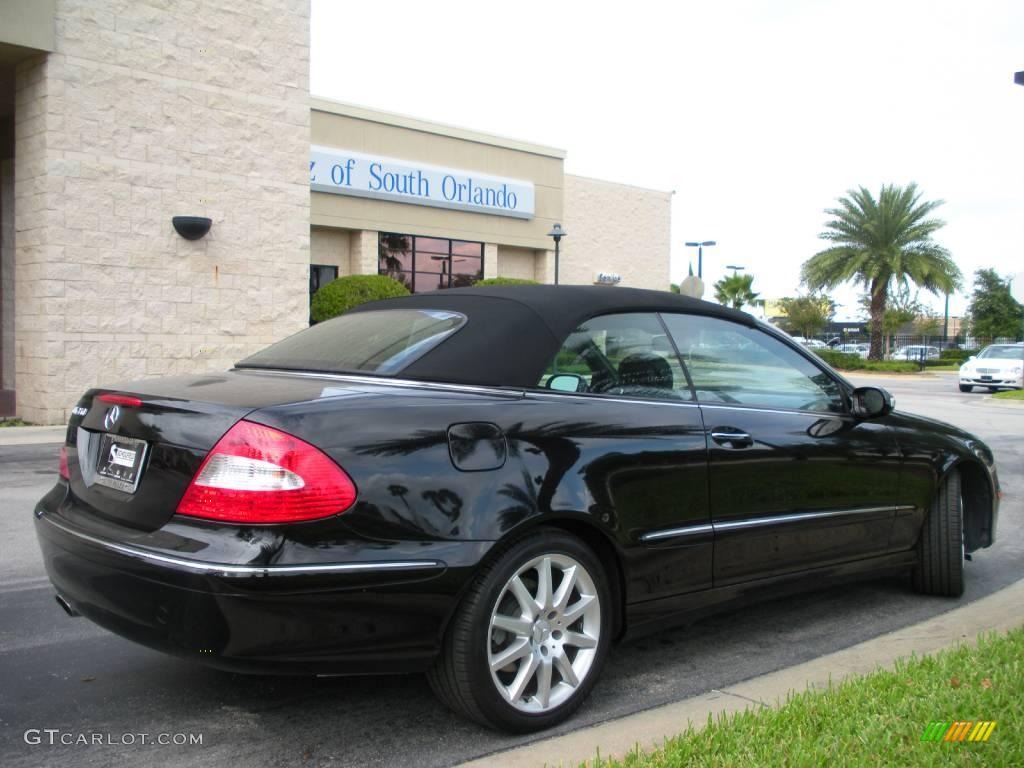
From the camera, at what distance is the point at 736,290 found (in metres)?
63.3

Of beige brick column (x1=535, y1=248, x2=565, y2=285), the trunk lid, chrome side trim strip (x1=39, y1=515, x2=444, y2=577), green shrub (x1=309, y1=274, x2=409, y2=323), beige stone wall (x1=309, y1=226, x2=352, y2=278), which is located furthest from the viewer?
beige brick column (x1=535, y1=248, x2=565, y2=285)

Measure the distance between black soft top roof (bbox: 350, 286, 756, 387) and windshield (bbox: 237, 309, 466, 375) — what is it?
0.07 meters

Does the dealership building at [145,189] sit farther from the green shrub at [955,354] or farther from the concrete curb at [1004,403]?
the green shrub at [955,354]

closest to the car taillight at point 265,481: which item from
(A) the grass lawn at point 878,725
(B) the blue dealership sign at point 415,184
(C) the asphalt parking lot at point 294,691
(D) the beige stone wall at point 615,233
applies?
(C) the asphalt parking lot at point 294,691

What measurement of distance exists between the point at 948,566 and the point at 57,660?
13.9ft

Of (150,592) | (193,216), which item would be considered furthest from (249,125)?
(150,592)

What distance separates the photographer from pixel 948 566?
502 cm

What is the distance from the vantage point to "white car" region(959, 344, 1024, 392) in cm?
2811

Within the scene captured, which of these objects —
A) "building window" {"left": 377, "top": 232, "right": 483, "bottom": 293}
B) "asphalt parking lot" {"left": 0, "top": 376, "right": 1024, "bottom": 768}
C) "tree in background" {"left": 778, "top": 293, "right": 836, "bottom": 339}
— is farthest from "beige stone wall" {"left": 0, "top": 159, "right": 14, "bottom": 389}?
"tree in background" {"left": 778, "top": 293, "right": 836, "bottom": 339}

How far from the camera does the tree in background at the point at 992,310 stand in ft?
191

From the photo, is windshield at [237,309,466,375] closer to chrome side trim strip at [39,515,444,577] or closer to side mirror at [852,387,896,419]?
chrome side trim strip at [39,515,444,577]

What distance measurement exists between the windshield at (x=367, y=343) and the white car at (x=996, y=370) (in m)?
27.8

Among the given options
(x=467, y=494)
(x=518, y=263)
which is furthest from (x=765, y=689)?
(x=518, y=263)

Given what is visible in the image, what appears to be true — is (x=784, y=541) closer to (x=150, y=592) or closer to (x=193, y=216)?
(x=150, y=592)
